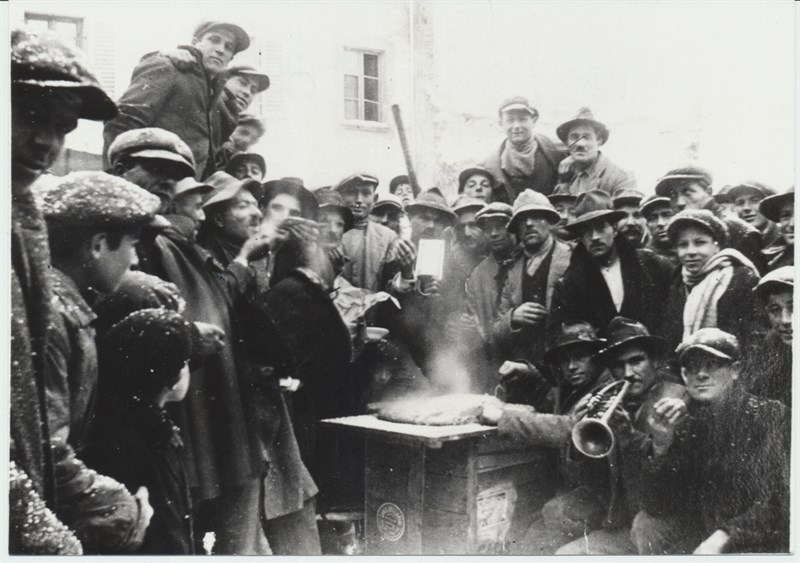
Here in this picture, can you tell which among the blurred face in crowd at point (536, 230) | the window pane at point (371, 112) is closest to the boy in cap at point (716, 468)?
the blurred face in crowd at point (536, 230)

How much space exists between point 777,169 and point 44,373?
3.92 m

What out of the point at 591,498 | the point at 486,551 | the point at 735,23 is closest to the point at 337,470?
the point at 486,551

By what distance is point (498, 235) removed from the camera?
495 cm

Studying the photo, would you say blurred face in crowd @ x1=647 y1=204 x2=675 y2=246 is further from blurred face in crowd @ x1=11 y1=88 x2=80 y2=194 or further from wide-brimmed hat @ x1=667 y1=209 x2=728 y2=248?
blurred face in crowd @ x1=11 y1=88 x2=80 y2=194

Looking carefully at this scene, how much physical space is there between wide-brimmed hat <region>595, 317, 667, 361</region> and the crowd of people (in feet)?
0.04

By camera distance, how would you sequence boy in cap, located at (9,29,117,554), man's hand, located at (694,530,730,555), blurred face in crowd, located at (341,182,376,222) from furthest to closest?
blurred face in crowd, located at (341,182,376,222) → man's hand, located at (694,530,730,555) → boy in cap, located at (9,29,117,554)

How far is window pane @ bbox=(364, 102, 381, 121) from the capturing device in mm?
4855

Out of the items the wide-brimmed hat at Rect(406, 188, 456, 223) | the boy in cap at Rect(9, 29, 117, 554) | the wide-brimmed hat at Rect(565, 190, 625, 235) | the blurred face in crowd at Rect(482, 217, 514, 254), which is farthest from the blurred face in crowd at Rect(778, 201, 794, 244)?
the boy in cap at Rect(9, 29, 117, 554)

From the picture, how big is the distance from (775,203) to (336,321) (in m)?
2.48

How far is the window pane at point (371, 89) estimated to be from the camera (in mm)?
4852

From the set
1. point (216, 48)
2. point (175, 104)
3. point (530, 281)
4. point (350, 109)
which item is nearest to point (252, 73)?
point (216, 48)

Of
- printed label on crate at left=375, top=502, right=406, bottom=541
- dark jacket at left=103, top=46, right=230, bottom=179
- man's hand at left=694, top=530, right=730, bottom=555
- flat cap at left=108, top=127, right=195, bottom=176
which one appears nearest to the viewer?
flat cap at left=108, top=127, right=195, bottom=176

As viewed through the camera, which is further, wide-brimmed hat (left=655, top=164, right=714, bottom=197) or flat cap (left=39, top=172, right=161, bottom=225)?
wide-brimmed hat (left=655, top=164, right=714, bottom=197)

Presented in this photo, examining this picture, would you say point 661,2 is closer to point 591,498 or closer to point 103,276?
point 591,498
